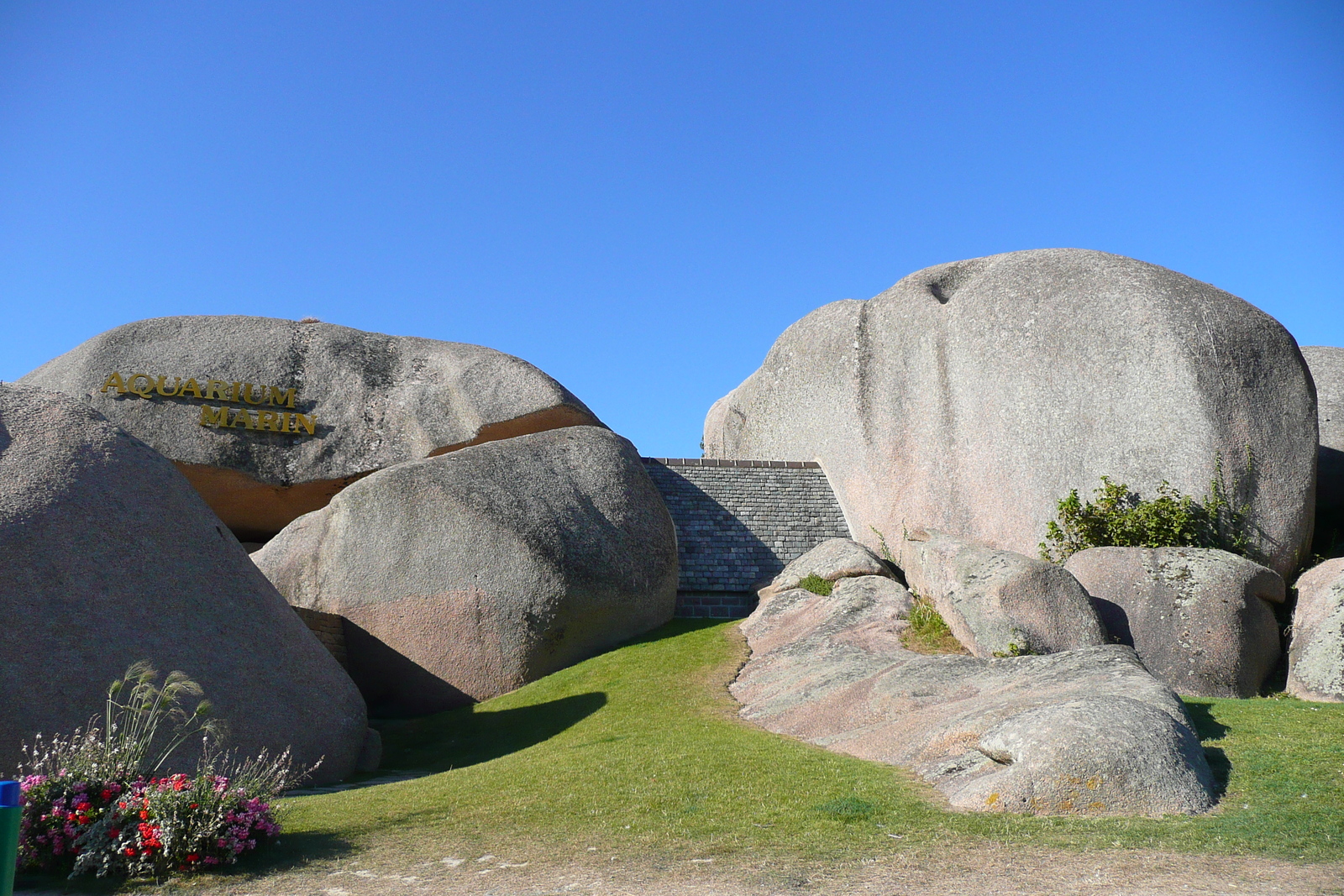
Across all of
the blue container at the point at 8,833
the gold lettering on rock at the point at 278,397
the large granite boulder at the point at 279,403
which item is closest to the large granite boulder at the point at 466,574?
the large granite boulder at the point at 279,403

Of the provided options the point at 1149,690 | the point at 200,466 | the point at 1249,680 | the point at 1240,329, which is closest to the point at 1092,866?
the point at 1149,690

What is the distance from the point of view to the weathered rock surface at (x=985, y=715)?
7.01m

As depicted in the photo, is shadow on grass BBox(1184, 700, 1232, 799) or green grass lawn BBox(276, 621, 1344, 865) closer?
green grass lawn BBox(276, 621, 1344, 865)

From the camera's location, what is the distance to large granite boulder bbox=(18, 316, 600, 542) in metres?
20.6

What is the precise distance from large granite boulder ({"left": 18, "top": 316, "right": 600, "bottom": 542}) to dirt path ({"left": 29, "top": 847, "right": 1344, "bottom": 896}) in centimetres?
1513

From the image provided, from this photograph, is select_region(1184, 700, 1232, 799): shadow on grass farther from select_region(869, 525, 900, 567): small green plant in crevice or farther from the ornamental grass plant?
select_region(869, 525, 900, 567): small green plant in crevice

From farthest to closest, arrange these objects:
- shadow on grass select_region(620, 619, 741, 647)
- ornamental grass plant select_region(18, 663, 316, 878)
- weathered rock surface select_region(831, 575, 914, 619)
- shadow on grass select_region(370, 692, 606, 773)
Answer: shadow on grass select_region(620, 619, 741, 647) < weathered rock surface select_region(831, 575, 914, 619) < shadow on grass select_region(370, 692, 606, 773) < ornamental grass plant select_region(18, 663, 316, 878)

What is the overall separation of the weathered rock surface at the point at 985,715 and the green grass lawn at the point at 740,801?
294 millimetres

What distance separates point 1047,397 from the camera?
16.9m

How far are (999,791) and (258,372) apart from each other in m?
19.1

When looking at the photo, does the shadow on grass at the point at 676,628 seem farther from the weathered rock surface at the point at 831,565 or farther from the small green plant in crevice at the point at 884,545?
the small green plant in crevice at the point at 884,545

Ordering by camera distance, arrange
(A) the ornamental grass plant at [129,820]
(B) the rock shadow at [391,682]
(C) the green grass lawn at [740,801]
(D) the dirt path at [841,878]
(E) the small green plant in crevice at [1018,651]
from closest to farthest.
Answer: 1. (D) the dirt path at [841,878]
2. (C) the green grass lawn at [740,801]
3. (A) the ornamental grass plant at [129,820]
4. (E) the small green plant in crevice at [1018,651]
5. (B) the rock shadow at [391,682]

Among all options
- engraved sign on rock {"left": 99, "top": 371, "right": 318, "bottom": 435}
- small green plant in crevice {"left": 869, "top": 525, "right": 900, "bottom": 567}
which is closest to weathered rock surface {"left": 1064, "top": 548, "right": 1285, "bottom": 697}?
small green plant in crevice {"left": 869, "top": 525, "right": 900, "bottom": 567}

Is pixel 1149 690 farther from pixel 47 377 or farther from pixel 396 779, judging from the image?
pixel 47 377
